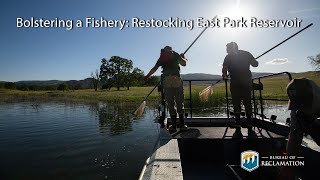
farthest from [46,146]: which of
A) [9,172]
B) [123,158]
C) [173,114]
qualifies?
[173,114]

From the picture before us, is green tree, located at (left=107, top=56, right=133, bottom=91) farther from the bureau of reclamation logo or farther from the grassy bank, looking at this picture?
the bureau of reclamation logo

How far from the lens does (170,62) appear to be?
295 inches

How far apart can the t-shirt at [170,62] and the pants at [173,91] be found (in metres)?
0.17

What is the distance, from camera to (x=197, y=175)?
19.8 ft

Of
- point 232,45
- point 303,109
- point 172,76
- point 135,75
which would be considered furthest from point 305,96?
point 135,75

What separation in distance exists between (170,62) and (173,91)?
81 centimetres

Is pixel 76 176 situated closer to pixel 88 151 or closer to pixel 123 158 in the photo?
pixel 123 158

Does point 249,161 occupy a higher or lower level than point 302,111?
lower

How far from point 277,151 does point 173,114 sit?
9.17ft

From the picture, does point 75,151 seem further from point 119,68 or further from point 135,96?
point 119,68

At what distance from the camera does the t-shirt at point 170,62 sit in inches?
293

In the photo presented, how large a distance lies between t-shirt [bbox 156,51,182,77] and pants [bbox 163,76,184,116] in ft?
0.56

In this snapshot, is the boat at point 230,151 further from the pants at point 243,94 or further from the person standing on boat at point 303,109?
the person standing on boat at point 303,109

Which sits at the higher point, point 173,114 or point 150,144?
point 173,114
